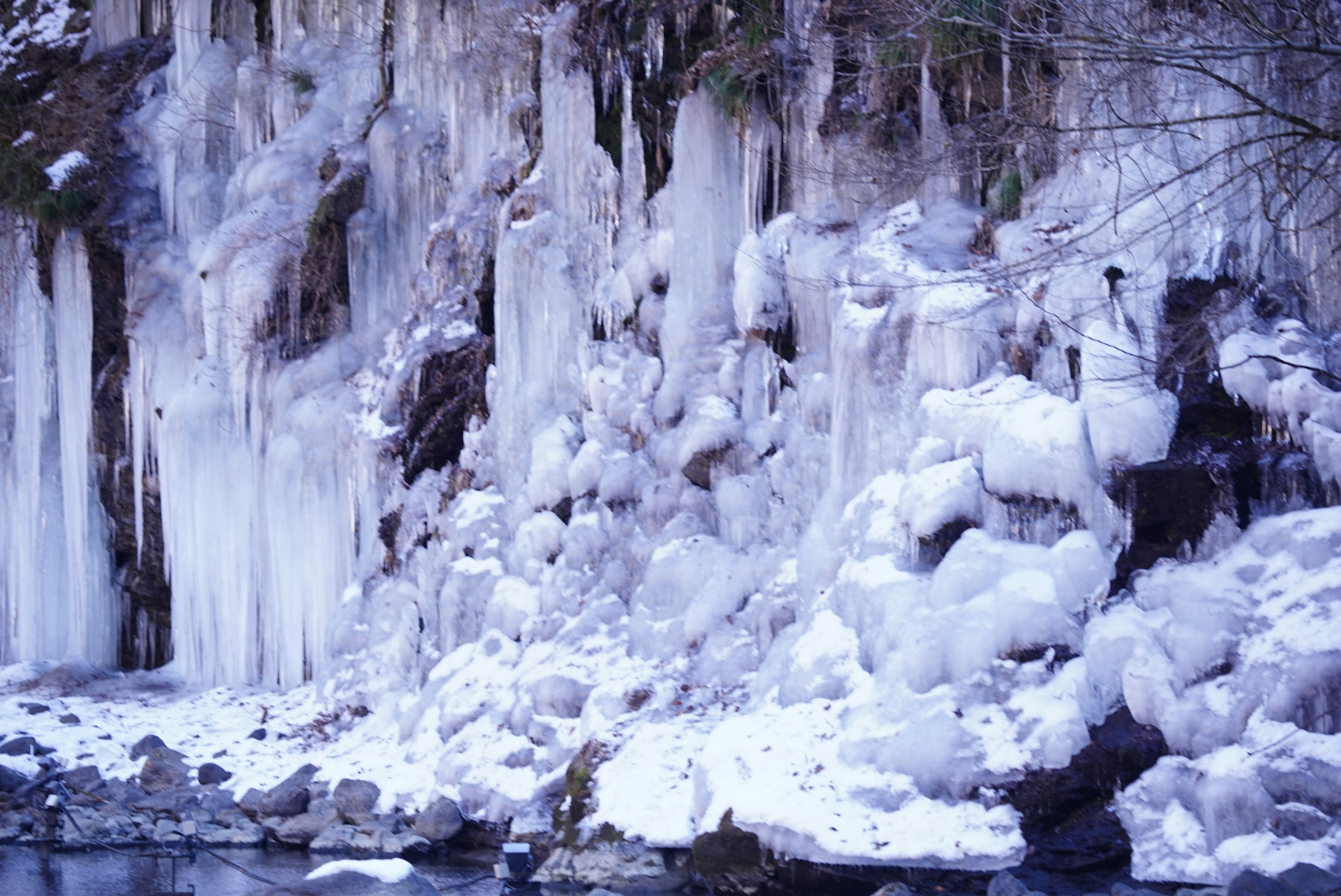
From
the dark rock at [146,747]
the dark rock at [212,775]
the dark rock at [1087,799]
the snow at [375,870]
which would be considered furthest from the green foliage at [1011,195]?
the dark rock at [146,747]

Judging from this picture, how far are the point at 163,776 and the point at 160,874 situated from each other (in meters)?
2.31

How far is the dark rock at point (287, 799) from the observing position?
11625 millimetres

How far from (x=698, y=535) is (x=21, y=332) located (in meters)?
10.5

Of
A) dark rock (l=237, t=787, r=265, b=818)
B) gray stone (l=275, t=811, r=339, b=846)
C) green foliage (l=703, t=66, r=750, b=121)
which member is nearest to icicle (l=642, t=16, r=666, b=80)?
green foliage (l=703, t=66, r=750, b=121)

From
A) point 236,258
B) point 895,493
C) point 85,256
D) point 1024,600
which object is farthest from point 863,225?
point 85,256

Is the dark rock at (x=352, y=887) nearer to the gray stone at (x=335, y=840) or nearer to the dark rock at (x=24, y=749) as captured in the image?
the gray stone at (x=335, y=840)

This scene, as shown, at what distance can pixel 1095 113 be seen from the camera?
9773mm

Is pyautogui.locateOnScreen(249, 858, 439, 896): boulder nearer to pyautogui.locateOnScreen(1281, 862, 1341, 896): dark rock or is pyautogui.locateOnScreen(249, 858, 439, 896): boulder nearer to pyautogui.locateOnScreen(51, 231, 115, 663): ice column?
pyautogui.locateOnScreen(1281, 862, 1341, 896): dark rock

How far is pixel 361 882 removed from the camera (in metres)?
7.28

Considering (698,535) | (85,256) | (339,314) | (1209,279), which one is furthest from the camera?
(85,256)

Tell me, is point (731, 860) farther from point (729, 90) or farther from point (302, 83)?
point (302, 83)

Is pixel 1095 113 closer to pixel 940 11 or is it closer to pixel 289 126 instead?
pixel 940 11

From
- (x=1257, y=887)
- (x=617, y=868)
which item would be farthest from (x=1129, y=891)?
(x=617, y=868)

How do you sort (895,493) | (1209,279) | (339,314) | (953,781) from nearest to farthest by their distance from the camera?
(953,781), (1209,279), (895,493), (339,314)
